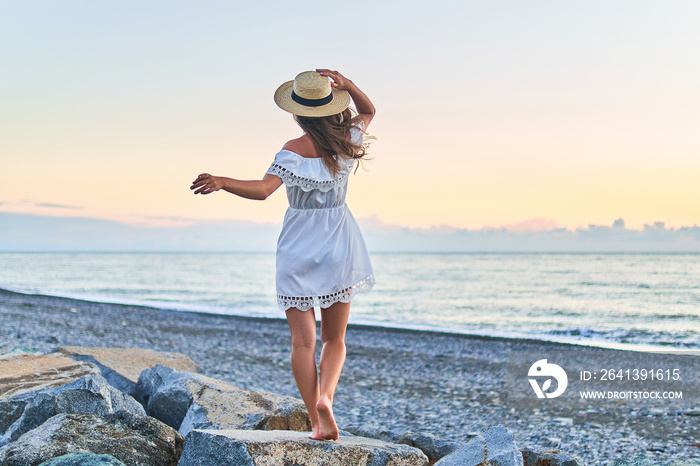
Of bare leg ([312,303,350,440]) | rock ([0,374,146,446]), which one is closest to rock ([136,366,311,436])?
rock ([0,374,146,446])

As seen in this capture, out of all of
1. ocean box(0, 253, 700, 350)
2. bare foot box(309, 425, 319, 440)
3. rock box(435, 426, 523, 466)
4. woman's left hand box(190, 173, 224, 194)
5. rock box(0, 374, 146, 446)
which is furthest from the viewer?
ocean box(0, 253, 700, 350)

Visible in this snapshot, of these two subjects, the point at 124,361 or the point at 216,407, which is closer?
the point at 216,407

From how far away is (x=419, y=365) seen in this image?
10023mm

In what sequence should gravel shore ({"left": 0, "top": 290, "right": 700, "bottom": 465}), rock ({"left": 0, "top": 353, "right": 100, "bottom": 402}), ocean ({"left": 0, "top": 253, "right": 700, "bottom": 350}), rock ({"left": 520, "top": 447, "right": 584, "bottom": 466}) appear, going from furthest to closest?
1. ocean ({"left": 0, "top": 253, "right": 700, "bottom": 350})
2. gravel shore ({"left": 0, "top": 290, "right": 700, "bottom": 465})
3. rock ({"left": 0, "top": 353, "right": 100, "bottom": 402})
4. rock ({"left": 520, "top": 447, "right": 584, "bottom": 466})

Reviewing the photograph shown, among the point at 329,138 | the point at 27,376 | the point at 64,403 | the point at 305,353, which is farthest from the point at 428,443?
the point at 27,376

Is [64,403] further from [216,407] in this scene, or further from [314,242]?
[314,242]

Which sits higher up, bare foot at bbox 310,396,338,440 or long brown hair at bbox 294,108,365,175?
long brown hair at bbox 294,108,365,175

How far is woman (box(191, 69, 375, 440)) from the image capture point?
3.54 m

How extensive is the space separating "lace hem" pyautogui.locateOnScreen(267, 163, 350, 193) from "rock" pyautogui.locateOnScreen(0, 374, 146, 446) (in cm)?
206

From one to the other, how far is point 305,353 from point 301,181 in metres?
1.01

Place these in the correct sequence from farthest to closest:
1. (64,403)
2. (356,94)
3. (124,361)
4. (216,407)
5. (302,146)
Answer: (124,361) → (216,407) → (64,403) → (356,94) → (302,146)

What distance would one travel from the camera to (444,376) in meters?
9.08

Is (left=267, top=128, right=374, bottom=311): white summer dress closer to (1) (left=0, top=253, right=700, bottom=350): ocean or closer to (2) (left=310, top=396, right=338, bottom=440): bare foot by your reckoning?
(2) (left=310, top=396, right=338, bottom=440): bare foot

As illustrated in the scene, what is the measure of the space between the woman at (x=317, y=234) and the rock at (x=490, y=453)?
29.9 inches
